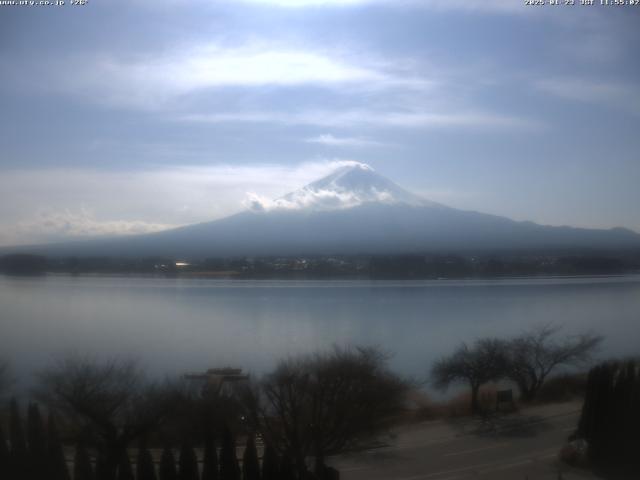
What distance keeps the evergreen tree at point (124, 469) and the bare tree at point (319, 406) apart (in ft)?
4.11

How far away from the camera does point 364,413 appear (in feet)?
20.8

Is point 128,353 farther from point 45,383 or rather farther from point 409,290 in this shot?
point 409,290

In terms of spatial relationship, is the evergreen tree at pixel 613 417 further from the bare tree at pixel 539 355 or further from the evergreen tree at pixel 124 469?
the evergreen tree at pixel 124 469

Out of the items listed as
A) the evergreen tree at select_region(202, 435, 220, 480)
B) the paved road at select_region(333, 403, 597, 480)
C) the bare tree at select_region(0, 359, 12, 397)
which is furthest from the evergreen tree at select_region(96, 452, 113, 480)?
the paved road at select_region(333, 403, 597, 480)

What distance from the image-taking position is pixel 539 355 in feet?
28.9

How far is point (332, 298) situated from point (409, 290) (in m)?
2.37

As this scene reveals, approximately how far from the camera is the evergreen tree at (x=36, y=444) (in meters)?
5.12

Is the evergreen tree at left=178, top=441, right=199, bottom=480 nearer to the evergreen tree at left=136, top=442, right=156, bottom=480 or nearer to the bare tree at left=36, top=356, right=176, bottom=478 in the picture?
the evergreen tree at left=136, top=442, right=156, bottom=480

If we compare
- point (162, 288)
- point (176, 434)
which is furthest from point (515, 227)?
point (176, 434)

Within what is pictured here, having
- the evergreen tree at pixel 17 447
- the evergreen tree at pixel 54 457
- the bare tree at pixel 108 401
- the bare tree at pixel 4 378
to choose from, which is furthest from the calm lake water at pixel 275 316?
the evergreen tree at pixel 54 457

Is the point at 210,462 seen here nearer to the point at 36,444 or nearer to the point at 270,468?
the point at 270,468

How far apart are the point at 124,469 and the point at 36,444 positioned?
790 millimetres

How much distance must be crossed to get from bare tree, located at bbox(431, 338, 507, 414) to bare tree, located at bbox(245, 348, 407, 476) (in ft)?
4.87

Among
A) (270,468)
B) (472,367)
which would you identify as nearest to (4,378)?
(270,468)
